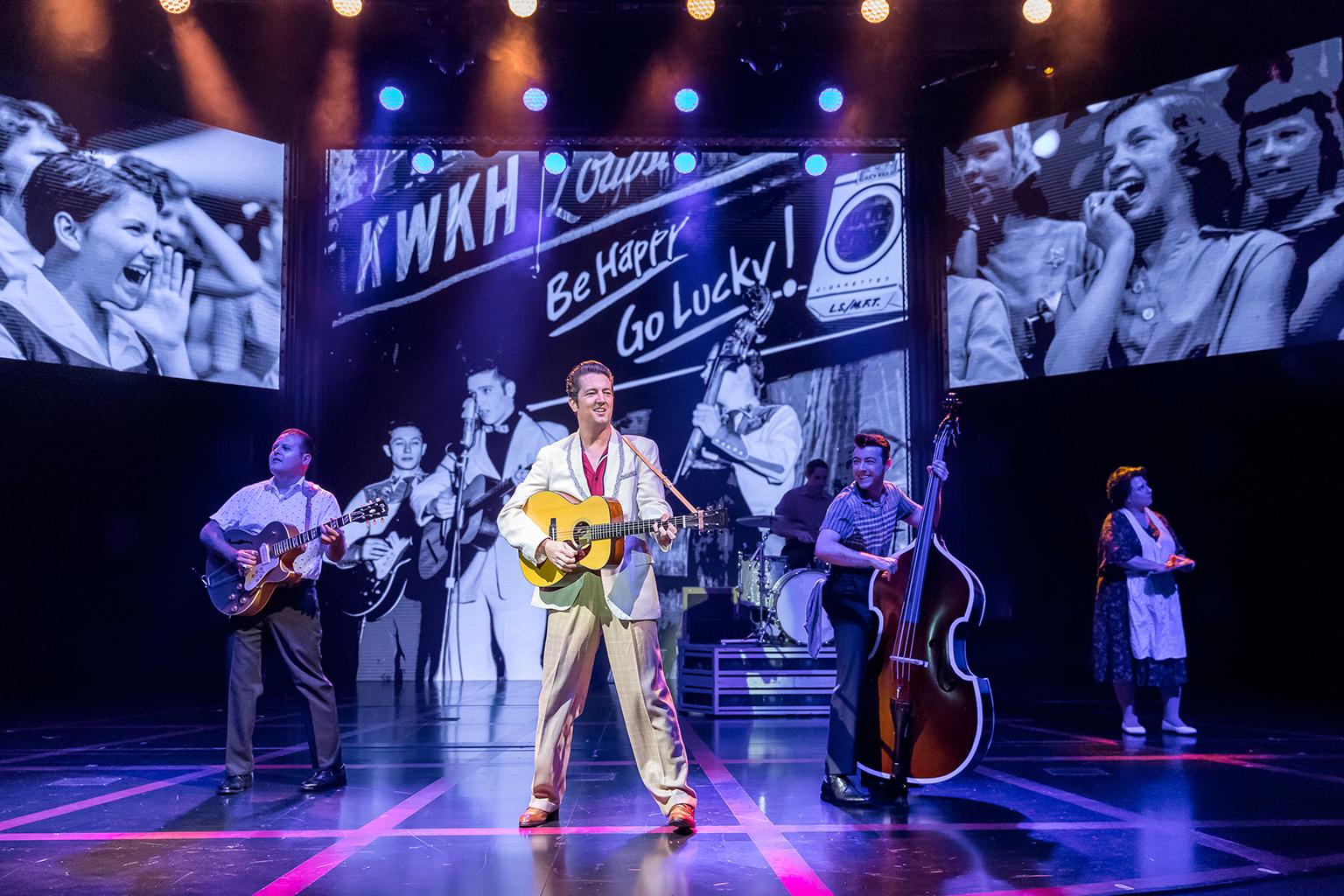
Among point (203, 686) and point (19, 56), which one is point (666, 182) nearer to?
point (19, 56)

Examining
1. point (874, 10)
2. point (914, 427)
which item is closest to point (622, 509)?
point (874, 10)

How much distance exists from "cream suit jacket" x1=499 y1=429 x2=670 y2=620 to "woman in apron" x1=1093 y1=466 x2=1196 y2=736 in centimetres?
440

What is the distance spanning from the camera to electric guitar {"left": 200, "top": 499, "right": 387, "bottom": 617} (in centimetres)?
545

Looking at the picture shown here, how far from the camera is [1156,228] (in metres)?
10.4

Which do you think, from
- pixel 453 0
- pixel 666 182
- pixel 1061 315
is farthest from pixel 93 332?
pixel 1061 315

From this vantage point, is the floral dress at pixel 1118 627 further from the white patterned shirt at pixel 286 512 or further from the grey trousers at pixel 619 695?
the white patterned shirt at pixel 286 512

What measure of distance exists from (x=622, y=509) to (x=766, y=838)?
4.81 ft

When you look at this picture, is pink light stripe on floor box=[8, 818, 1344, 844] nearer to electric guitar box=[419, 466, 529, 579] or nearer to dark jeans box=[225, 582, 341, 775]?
dark jeans box=[225, 582, 341, 775]

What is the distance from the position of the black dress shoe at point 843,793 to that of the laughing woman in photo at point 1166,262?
6948 millimetres

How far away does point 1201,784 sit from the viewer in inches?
214

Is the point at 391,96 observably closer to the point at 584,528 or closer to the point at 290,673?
the point at 290,673

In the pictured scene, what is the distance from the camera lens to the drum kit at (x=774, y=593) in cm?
906

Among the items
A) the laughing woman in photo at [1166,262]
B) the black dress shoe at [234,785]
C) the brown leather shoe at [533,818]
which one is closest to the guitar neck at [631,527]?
the brown leather shoe at [533,818]

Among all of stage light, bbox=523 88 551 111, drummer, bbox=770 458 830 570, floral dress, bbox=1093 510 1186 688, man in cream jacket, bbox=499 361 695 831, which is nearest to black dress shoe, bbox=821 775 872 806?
man in cream jacket, bbox=499 361 695 831
